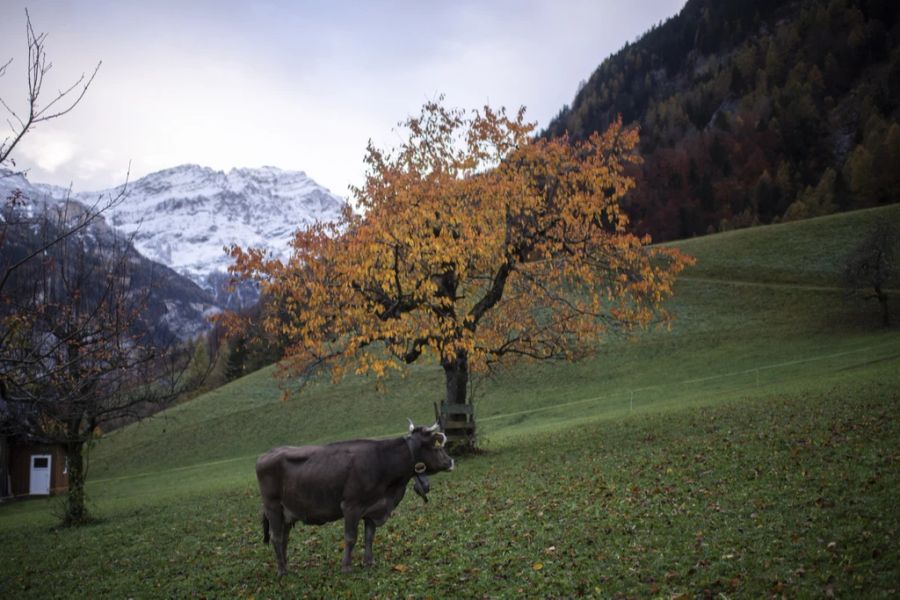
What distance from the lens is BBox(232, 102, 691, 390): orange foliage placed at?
2173cm

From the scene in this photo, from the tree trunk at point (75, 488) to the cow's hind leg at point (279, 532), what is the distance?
51.0ft

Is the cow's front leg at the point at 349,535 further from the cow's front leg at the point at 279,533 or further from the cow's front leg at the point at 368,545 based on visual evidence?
the cow's front leg at the point at 279,533

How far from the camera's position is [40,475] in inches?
1923

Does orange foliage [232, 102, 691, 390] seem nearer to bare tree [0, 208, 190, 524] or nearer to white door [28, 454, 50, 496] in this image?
bare tree [0, 208, 190, 524]

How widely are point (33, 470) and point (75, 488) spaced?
1254 inches

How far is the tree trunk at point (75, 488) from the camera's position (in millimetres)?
23031

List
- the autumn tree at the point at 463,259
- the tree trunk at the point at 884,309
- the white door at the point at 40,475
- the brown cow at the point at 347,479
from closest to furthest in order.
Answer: the brown cow at the point at 347,479 → the autumn tree at the point at 463,259 → the white door at the point at 40,475 → the tree trunk at the point at 884,309

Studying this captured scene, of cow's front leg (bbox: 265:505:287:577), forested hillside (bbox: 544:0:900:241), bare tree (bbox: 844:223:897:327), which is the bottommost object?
cow's front leg (bbox: 265:505:287:577)

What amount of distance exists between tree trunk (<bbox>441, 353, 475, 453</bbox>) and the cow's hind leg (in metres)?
13.4

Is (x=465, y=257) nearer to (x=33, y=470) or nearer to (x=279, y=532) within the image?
(x=279, y=532)

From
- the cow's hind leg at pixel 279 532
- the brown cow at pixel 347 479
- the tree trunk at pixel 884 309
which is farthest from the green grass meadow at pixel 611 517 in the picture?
the tree trunk at pixel 884 309

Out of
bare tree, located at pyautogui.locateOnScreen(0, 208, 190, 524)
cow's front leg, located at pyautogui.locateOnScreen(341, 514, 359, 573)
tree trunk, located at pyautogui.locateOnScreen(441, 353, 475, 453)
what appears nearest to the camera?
cow's front leg, located at pyautogui.locateOnScreen(341, 514, 359, 573)

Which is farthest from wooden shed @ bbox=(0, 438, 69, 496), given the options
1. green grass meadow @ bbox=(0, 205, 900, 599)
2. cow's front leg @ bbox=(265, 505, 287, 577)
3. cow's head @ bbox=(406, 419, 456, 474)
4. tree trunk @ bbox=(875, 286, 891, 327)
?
tree trunk @ bbox=(875, 286, 891, 327)

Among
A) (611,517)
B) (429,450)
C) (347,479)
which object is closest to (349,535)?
(347,479)
